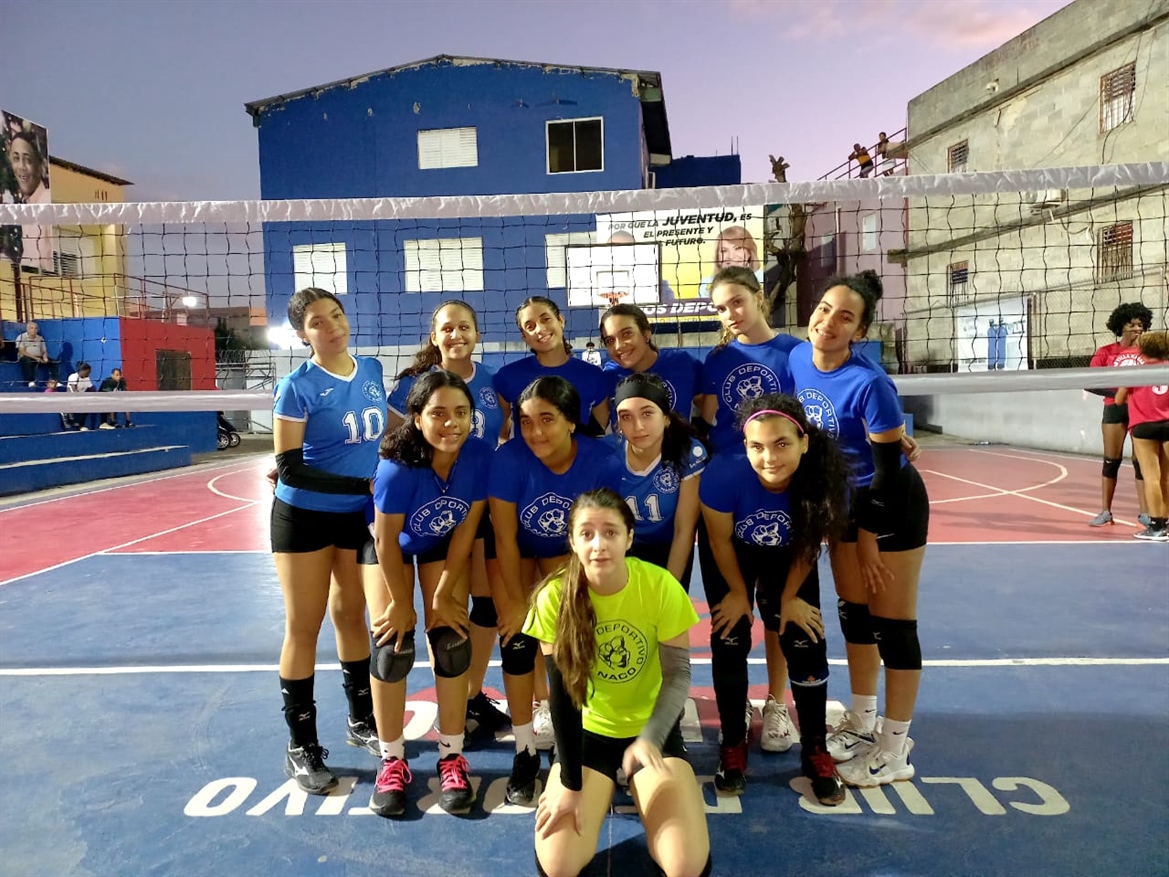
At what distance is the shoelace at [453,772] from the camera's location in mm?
2678

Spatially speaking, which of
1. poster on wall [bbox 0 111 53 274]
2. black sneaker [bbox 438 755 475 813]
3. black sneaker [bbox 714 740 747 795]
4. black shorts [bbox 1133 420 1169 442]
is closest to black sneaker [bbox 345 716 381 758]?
black sneaker [bbox 438 755 475 813]

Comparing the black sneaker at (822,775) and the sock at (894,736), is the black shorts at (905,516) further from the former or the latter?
the black sneaker at (822,775)

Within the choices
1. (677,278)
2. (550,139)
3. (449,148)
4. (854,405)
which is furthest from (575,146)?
(854,405)

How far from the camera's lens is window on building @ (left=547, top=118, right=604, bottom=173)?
18.0 m

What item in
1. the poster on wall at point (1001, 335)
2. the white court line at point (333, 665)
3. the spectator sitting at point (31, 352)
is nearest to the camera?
the white court line at point (333, 665)

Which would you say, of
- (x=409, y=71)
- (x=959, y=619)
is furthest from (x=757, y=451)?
(x=409, y=71)

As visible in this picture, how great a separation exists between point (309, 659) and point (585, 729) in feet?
3.86

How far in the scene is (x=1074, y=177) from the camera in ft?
11.5

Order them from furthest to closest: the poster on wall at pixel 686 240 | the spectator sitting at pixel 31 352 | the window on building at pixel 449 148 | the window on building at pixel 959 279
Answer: the window on building at pixel 449 148 < the poster on wall at pixel 686 240 < the window on building at pixel 959 279 < the spectator sitting at pixel 31 352

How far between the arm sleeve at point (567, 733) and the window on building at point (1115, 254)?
1389cm

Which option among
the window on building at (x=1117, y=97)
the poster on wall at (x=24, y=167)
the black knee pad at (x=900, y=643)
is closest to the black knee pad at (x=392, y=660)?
the black knee pad at (x=900, y=643)

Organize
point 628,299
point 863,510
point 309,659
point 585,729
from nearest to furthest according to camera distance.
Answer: point 585,729, point 863,510, point 309,659, point 628,299

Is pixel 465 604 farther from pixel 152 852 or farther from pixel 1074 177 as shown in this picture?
pixel 1074 177

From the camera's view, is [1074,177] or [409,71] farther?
[409,71]
